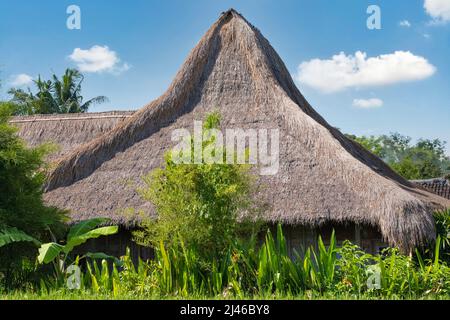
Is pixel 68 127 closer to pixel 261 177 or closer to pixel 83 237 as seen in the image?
pixel 261 177

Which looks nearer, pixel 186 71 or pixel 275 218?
pixel 275 218

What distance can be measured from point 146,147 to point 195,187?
475 centimetres

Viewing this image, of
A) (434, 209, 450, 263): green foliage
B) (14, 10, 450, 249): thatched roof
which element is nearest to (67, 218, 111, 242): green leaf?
(14, 10, 450, 249): thatched roof

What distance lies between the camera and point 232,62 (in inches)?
485

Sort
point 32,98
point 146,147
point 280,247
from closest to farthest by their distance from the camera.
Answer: point 280,247 < point 146,147 < point 32,98

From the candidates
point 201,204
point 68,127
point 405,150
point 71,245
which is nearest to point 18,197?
point 71,245

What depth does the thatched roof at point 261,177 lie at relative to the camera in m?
9.04

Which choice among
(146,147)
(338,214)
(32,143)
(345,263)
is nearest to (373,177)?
(338,214)

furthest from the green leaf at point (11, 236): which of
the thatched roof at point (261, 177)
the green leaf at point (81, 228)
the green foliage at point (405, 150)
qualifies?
the green foliage at point (405, 150)

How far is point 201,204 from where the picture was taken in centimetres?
645

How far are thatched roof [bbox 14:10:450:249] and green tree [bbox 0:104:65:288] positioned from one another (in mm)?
2152

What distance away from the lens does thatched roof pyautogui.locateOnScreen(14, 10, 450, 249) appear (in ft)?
29.7

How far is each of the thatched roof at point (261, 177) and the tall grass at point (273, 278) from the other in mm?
2494

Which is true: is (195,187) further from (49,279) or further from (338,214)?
(338,214)
